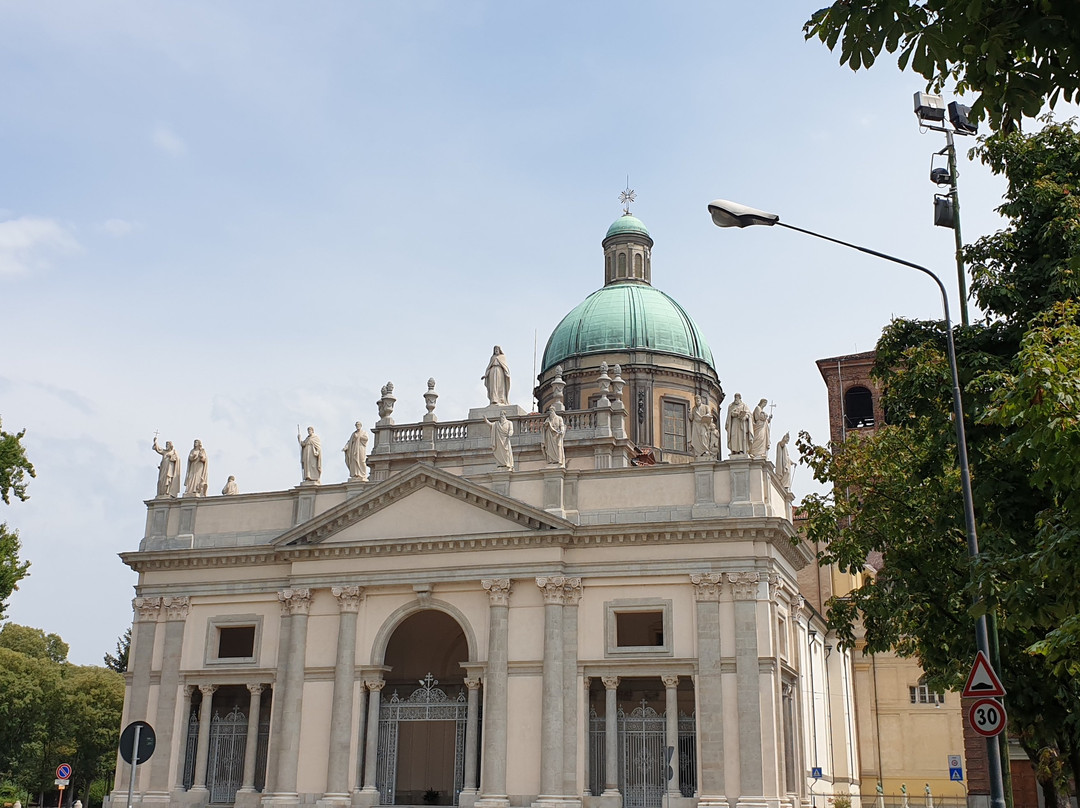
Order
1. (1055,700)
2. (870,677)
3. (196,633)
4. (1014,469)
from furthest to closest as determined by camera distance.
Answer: (870,677) → (196,633) → (1055,700) → (1014,469)

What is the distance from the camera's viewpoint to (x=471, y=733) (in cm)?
3381

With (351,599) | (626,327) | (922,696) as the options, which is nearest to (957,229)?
(351,599)

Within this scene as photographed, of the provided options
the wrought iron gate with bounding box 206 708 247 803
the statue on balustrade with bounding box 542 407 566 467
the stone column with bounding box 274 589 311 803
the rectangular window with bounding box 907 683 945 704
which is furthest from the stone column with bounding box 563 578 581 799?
the rectangular window with bounding box 907 683 945 704

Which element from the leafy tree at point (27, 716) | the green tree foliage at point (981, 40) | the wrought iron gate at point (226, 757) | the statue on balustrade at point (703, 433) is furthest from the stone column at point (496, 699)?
the leafy tree at point (27, 716)

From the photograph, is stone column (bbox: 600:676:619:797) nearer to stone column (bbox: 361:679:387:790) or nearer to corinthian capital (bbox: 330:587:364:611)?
stone column (bbox: 361:679:387:790)

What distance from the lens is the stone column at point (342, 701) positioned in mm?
34156

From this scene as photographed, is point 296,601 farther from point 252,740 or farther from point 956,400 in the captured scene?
point 956,400

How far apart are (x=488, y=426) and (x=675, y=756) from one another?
13367 millimetres

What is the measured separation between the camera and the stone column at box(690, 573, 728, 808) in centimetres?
3116

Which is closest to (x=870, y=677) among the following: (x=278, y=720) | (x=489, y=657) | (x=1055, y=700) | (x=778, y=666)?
(x=778, y=666)

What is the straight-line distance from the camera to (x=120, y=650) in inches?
3322

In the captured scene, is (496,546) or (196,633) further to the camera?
(196,633)

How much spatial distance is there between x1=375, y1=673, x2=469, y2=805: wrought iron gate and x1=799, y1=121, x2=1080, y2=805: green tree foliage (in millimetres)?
16286

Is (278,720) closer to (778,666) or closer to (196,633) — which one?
(196,633)
